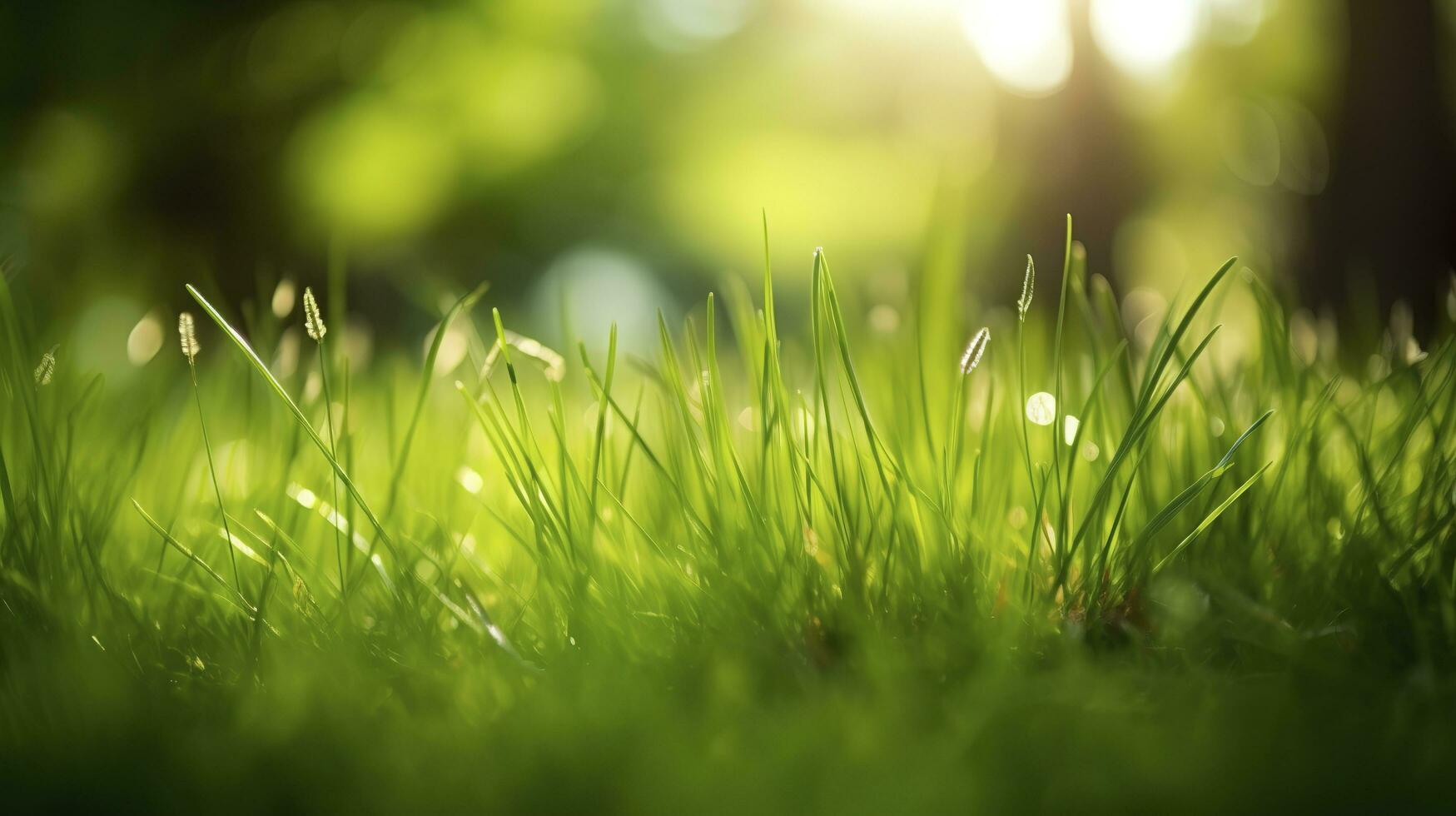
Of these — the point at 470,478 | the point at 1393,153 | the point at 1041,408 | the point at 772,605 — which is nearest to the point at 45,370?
the point at 470,478

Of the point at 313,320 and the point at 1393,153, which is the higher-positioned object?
the point at 1393,153

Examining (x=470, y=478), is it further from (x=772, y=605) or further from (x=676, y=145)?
(x=676, y=145)

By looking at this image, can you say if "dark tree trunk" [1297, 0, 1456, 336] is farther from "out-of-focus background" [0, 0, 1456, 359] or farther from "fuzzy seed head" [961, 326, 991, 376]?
"fuzzy seed head" [961, 326, 991, 376]

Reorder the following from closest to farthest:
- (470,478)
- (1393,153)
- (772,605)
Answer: (772,605) < (470,478) < (1393,153)

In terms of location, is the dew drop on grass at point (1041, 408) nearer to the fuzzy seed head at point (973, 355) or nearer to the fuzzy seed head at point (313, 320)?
the fuzzy seed head at point (973, 355)

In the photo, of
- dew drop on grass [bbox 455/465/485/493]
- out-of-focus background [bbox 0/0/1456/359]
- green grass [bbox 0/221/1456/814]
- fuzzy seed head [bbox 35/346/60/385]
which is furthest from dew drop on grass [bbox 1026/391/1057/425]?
out-of-focus background [bbox 0/0/1456/359]
